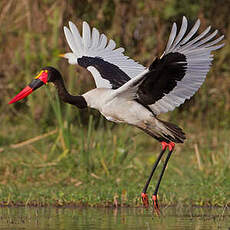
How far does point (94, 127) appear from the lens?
8.74 m

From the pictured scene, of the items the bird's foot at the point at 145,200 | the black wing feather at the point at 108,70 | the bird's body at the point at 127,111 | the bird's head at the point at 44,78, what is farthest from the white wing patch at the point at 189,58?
the bird's head at the point at 44,78

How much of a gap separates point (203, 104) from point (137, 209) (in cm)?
534

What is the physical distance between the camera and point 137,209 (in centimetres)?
581

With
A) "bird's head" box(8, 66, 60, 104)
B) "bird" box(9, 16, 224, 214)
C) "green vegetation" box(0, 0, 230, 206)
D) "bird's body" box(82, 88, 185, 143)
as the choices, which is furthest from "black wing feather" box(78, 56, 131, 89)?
"green vegetation" box(0, 0, 230, 206)

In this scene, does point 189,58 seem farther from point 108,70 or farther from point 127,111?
point 108,70

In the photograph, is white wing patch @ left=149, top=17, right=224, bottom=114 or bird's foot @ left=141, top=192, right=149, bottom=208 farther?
bird's foot @ left=141, top=192, right=149, bottom=208

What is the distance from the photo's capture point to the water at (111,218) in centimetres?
481

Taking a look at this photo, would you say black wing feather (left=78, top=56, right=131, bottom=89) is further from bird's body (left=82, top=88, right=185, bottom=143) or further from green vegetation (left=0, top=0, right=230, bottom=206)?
green vegetation (left=0, top=0, right=230, bottom=206)

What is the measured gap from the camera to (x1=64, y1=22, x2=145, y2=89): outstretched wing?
6582mm

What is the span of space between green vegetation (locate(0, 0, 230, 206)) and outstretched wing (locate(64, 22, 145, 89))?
2.46 feet

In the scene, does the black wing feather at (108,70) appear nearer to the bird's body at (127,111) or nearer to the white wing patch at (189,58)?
the bird's body at (127,111)

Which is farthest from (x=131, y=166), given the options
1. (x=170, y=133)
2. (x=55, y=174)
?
(x=170, y=133)

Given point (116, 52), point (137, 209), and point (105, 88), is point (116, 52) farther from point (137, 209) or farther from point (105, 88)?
point (137, 209)

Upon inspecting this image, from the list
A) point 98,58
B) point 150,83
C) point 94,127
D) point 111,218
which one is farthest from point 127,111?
point 94,127
